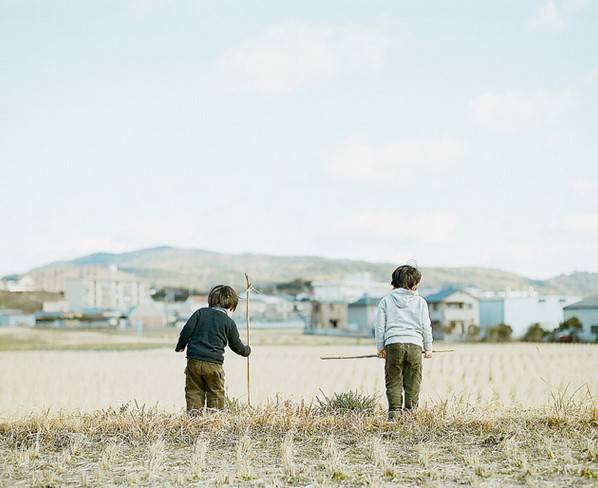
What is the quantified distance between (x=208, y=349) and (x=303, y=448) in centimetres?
137

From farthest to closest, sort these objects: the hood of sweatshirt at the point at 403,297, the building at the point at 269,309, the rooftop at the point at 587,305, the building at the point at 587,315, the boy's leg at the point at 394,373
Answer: the building at the point at 269,309 < the rooftop at the point at 587,305 < the building at the point at 587,315 < the hood of sweatshirt at the point at 403,297 < the boy's leg at the point at 394,373

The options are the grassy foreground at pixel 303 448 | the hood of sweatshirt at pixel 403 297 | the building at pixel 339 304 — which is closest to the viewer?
the grassy foreground at pixel 303 448

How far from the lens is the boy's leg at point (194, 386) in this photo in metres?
6.13

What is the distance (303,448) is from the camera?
5.08m

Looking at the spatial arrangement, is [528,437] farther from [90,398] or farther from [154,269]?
[154,269]

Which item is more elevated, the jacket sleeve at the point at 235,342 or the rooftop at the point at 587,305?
the jacket sleeve at the point at 235,342

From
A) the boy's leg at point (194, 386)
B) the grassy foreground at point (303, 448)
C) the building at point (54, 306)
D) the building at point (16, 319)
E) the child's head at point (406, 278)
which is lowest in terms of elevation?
the building at point (16, 319)

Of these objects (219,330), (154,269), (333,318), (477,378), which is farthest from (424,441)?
(154,269)

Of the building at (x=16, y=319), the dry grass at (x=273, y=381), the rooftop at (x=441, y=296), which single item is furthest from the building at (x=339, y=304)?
the dry grass at (x=273, y=381)

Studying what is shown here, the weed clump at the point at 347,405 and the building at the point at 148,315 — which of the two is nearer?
the weed clump at the point at 347,405

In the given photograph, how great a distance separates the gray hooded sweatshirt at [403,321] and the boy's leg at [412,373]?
0.06 meters

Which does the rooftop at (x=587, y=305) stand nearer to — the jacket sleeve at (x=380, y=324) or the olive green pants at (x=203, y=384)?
the jacket sleeve at (x=380, y=324)

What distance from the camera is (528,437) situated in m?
5.18

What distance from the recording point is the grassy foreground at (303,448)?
4.32 metres
